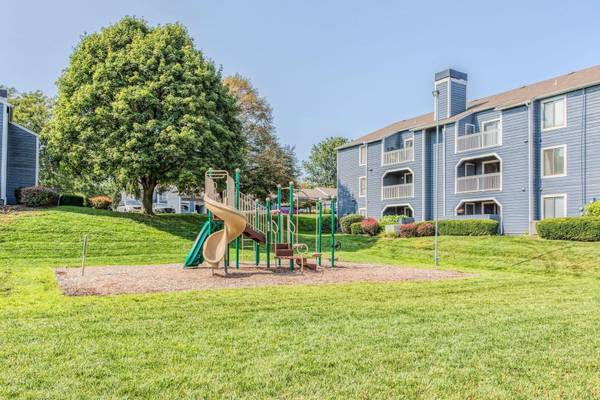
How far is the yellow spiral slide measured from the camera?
13.0m

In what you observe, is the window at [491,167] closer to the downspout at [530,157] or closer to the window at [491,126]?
the window at [491,126]

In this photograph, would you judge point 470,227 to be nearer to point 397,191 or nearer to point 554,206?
point 554,206

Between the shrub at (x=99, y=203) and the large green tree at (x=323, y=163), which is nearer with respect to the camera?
the shrub at (x=99, y=203)

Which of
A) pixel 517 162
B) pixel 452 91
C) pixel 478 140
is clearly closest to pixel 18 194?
pixel 478 140

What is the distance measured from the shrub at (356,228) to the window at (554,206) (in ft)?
35.4

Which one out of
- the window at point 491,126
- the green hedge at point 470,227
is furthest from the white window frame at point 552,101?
the green hedge at point 470,227

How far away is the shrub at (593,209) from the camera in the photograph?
2028 cm

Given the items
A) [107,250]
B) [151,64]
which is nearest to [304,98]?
[151,64]

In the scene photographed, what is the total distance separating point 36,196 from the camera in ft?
83.1

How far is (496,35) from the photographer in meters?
17.7

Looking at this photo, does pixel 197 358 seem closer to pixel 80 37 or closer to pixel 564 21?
pixel 564 21

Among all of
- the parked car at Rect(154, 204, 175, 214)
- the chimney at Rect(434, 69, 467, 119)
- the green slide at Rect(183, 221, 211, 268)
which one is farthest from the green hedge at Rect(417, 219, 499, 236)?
the parked car at Rect(154, 204, 175, 214)

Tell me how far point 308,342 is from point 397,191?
89.9 ft

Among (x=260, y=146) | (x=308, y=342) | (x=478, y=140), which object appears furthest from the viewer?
(x=260, y=146)
